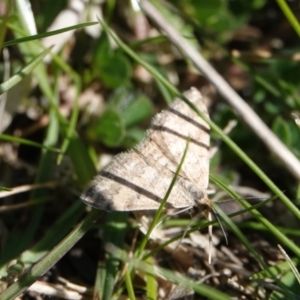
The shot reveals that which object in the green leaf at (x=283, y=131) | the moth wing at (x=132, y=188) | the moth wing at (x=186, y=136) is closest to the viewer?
the moth wing at (x=132, y=188)

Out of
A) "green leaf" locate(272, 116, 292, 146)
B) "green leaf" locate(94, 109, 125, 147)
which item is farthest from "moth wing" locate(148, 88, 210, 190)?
"green leaf" locate(272, 116, 292, 146)

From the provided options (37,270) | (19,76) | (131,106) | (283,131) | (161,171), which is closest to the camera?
(37,270)

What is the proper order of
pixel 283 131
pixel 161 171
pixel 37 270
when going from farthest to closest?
pixel 283 131 → pixel 161 171 → pixel 37 270

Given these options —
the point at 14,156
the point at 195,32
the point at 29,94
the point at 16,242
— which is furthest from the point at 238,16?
the point at 16,242

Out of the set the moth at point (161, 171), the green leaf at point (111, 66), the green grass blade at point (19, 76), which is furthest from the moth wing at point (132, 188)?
the green leaf at point (111, 66)

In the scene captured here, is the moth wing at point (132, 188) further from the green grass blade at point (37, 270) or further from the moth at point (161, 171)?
the green grass blade at point (37, 270)

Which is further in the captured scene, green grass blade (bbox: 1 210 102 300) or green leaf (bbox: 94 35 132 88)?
green leaf (bbox: 94 35 132 88)

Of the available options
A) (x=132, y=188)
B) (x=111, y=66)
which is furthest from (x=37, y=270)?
(x=111, y=66)

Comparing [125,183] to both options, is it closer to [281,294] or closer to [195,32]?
[281,294]

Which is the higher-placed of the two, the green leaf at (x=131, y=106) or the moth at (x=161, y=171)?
the green leaf at (x=131, y=106)

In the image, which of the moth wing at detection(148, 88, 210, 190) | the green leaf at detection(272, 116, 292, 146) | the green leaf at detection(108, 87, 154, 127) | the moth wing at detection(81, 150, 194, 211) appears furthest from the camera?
the green leaf at detection(108, 87, 154, 127)

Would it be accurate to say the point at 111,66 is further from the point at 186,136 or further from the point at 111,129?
the point at 186,136

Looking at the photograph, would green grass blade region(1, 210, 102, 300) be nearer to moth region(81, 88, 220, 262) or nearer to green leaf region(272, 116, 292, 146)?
moth region(81, 88, 220, 262)
